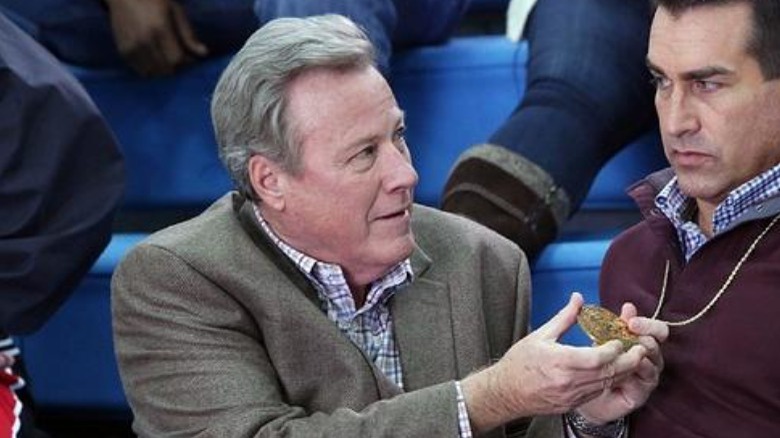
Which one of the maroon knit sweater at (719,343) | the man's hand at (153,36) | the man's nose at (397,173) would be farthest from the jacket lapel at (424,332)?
the man's hand at (153,36)

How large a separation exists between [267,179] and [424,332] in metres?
0.25

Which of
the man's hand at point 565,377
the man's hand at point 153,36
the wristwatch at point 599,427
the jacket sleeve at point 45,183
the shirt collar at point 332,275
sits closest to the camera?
the man's hand at point 565,377

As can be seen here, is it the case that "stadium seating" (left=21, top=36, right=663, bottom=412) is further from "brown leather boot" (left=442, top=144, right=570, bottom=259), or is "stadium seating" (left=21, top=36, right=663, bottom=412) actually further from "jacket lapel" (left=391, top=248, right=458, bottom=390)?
"jacket lapel" (left=391, top=248, right=458, bottom=390)

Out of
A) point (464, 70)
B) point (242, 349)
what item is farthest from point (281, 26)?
point (464, 70)

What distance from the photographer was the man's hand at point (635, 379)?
5.62 ft

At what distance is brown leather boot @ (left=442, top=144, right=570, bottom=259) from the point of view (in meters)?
2.35

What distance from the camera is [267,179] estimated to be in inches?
76.9

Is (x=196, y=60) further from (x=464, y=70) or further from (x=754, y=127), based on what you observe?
(x=754, y=127)

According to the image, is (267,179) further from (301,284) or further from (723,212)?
(723,212)

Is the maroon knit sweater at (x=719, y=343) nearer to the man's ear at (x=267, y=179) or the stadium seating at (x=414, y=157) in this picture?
the man's ear at (x=267, y=179)

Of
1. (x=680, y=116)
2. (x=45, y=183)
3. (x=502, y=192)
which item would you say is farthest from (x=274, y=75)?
(x=45, y=183)

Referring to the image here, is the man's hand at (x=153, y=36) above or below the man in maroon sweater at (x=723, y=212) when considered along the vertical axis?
below

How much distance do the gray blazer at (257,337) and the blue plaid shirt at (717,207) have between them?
0.27m

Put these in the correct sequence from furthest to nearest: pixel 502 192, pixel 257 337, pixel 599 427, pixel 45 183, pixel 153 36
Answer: pixel 153 36 < pixel 45 183 < pixel 502 192 < pixel 257 337 < pixel 599 427
